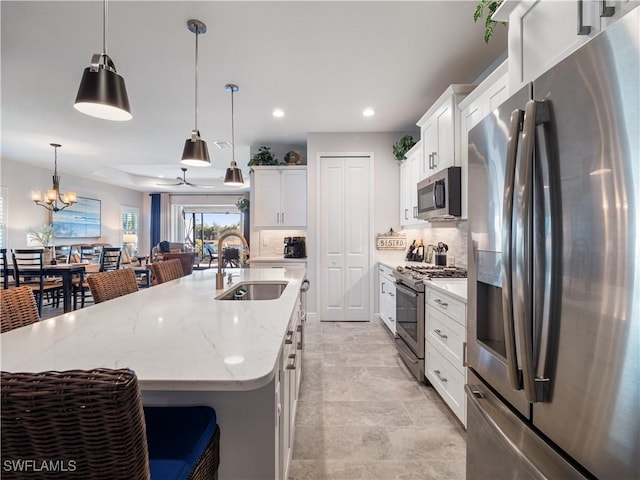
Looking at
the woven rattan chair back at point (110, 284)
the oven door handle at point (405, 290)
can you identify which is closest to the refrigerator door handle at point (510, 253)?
the oven door handle at point (405, 290)

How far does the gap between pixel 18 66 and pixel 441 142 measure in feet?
12.5

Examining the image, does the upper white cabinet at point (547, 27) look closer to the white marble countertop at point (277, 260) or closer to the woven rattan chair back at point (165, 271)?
the woven rattan chair back at point (165, 271)

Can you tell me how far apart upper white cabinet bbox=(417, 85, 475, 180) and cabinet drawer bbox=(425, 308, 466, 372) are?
4.26 feet

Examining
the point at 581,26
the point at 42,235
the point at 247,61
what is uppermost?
the point at 247,61

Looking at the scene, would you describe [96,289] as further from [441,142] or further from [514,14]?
[441,142]

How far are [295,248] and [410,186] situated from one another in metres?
1.89

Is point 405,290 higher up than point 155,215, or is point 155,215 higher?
point 155,215

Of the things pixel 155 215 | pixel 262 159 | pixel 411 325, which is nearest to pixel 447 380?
pixel 411 325

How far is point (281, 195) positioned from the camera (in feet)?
15.9

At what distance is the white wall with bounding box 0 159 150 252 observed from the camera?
589 centimetres

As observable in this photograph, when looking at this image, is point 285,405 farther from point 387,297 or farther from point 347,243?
point 347,243

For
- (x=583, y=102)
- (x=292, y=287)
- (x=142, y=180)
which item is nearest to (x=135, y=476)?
(x=583, y=102)

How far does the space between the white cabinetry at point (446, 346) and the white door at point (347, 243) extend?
2.03m

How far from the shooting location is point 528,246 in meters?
0.81
